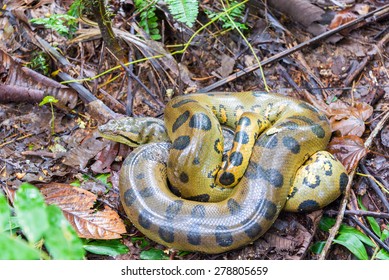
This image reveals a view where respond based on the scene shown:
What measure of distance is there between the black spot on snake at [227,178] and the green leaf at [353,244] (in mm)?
1078

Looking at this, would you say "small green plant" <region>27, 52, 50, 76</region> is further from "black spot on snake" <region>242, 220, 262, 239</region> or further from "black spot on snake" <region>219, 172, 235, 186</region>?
"black spot on snake" <region>242, 220, 262, 239</region>

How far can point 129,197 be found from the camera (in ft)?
13.0

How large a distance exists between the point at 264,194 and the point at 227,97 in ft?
4.74

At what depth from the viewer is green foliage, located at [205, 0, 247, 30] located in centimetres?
535

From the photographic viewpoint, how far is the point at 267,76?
5301mm

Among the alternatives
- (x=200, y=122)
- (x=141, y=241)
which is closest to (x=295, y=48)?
(x=200, y=122)

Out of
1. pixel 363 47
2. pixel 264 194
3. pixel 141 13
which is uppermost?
pixel 141 13

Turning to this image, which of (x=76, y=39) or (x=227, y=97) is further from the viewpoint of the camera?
(x=76, y=39)

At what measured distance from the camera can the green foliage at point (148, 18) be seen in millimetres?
5312

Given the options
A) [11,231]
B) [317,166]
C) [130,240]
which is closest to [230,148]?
[317,166]

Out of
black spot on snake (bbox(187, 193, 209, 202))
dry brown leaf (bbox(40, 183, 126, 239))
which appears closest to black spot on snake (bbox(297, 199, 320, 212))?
black spot on snake (bbox(187, 193, 209, 202))

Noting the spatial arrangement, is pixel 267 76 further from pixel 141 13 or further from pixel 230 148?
pixel 141 13

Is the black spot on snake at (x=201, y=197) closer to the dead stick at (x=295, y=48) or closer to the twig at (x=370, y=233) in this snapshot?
the twig at (x=370, y=233)
